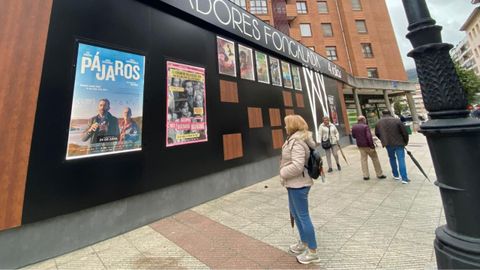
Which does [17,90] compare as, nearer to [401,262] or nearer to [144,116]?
[144,116]

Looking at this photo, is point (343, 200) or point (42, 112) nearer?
point (42, 112)

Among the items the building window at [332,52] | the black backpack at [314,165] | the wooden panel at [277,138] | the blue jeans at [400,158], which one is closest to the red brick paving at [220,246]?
the black backpack at [314,165]

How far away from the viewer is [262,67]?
25.8ft

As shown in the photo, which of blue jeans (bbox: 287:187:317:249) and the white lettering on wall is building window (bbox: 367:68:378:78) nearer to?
the white lettering on wall

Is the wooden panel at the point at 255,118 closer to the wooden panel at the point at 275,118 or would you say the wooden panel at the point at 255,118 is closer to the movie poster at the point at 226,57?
the wooden panel at the point at 275,118

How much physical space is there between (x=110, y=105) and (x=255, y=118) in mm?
4421

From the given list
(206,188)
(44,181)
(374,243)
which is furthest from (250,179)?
(44,181)

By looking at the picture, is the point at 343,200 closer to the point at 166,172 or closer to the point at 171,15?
the point at 166,172

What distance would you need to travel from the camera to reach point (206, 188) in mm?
5223

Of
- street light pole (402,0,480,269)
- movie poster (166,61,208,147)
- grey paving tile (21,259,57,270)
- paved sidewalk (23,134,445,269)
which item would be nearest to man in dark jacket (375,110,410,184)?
paved sidewalk (23,134,445,269)

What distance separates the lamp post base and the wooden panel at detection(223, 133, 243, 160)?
4673 millimetres

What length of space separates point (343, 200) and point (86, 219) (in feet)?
16.3

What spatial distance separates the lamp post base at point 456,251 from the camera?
4.53 ft

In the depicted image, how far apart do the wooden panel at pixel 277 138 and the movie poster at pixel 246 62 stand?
2.18 metres
